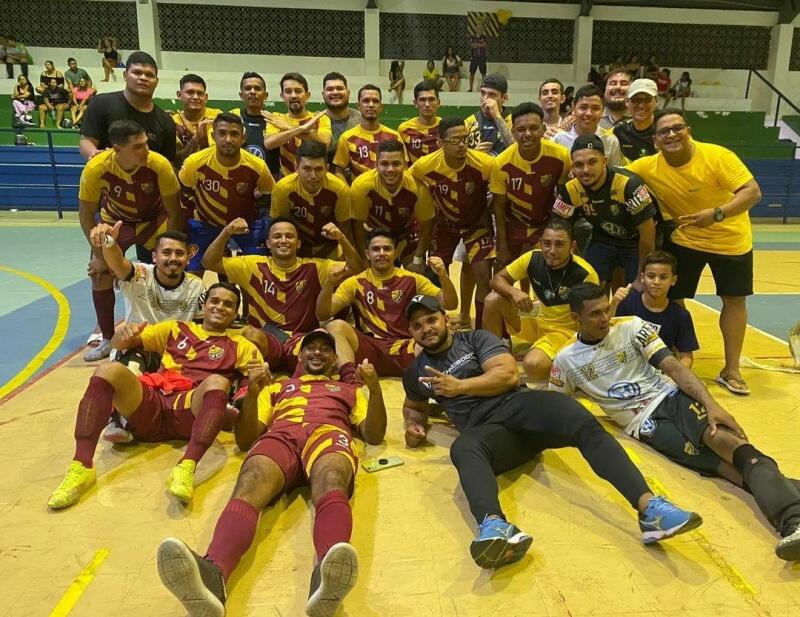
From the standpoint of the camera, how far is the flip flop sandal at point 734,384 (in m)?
4.39

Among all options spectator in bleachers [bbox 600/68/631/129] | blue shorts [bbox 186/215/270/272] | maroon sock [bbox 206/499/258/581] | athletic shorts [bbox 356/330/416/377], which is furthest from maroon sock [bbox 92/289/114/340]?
spectator in bleachers [bbox 600/68/631/129]

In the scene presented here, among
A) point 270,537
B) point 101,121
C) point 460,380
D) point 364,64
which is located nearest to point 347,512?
point 270,537

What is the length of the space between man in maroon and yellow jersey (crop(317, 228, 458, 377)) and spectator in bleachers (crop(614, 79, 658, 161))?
7.04 ft

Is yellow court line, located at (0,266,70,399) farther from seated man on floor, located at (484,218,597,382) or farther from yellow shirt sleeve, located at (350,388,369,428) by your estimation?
seated man on floor, located at (484,218,597,382)

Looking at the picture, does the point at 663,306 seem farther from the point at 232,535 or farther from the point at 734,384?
the point at 232,535

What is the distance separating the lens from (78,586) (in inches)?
97.9

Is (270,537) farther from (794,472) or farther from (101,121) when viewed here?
(101,121)

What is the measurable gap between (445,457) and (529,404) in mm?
743

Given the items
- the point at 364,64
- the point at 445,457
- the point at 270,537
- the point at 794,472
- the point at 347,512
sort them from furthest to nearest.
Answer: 1. the point at 364,64
2. the point at 445,457
3. the point at 794,472
4. the point at 270,537
5. the point at 347,512

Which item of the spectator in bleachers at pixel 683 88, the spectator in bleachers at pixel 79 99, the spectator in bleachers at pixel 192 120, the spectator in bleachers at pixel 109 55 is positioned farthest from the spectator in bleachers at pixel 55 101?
the spectator in bleachers at pixel 683 88

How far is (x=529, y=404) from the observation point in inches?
122

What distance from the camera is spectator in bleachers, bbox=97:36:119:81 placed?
56.2ft

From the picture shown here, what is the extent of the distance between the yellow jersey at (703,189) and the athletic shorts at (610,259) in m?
0.36

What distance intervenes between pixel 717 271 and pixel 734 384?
0.86m
